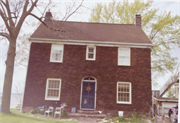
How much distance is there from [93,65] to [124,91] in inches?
60.7

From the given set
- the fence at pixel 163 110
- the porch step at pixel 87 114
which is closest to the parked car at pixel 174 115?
the fence at pixel 163 110

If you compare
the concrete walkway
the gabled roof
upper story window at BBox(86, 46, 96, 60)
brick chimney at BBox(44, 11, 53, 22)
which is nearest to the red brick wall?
upper story window at BBox(86, 46, 96, 60)

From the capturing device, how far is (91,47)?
6711 mm

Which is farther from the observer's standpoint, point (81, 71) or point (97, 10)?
point (81, 71)

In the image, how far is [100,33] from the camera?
21.3 feet

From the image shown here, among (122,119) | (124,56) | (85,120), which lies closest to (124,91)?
(124,56)

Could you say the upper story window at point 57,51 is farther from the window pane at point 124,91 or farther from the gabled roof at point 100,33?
the window pane at point 124,91

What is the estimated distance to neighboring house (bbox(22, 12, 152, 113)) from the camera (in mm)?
5191

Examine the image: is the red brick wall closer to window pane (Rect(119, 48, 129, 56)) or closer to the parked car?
window pane (Rect(119, 48, 129, 56))

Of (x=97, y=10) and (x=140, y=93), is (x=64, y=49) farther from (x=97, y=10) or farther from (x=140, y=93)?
(x=140, y=93)

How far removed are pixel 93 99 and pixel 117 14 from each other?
3090 mm

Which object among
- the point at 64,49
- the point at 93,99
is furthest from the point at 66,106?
the point at 64,49

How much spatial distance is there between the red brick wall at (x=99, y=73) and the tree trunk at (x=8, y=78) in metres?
0.74

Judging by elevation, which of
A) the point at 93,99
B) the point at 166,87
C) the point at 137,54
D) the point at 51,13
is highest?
the point at 51,13
